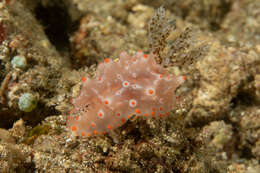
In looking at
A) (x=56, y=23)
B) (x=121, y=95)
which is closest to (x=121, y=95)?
(x=121, y=95)

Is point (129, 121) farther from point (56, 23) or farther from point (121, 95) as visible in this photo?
point (56, 23)

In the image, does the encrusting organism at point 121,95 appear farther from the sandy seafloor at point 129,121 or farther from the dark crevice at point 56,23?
the dark crevice at point 56,23

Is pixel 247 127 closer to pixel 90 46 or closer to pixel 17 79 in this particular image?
pixel 90 46

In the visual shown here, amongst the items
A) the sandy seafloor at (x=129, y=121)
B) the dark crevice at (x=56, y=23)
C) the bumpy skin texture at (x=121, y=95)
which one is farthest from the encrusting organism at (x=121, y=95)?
the dark crevice at (x=56, y=23)

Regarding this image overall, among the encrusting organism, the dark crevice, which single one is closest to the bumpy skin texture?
the encrusting organism

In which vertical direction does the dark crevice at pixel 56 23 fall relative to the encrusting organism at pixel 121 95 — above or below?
above
